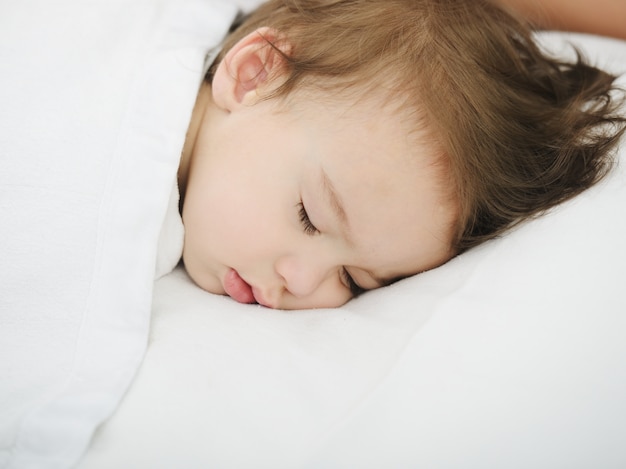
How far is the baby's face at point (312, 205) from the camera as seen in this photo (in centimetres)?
88

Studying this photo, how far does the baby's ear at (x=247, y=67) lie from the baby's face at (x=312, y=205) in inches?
2.4

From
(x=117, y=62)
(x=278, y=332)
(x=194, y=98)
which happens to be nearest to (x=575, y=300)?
(x=278, y=332)

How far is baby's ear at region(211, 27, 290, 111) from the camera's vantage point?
974 mm

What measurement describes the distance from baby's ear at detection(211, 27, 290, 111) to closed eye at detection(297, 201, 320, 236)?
0.67ft

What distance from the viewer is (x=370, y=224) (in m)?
0.89

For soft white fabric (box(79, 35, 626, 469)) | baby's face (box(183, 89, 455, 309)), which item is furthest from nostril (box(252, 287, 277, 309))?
soft white fabric (box(79, 35, 626, 469))

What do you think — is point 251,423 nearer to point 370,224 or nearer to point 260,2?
point 370,224

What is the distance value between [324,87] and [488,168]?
0.91 ft

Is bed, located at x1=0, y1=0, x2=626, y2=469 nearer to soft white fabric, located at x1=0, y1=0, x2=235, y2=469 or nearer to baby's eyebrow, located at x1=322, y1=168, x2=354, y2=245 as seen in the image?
soft white fabric, located at x1=0, y1=0, x2=235, y2=469

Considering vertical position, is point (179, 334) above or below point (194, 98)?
below

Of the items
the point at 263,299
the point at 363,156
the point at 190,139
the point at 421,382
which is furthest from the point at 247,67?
the point at 421,382

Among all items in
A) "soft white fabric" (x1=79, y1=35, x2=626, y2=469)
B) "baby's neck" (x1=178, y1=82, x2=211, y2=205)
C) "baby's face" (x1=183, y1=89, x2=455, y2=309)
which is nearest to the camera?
"soft white fabric" (x1=79, y1=35, x2=626, y2=469)

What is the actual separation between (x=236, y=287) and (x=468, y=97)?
0.45 metres

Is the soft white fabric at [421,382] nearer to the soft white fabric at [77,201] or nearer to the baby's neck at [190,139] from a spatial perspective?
the soft white fabric at [77,201]
